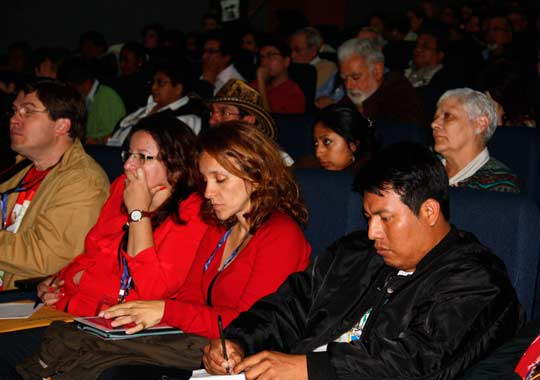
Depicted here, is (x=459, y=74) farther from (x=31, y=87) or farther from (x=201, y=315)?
(x=201, y=315)

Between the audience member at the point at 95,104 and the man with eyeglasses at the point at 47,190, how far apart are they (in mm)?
3013

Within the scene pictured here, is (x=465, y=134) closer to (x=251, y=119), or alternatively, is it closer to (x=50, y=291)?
(x=251, y=119)

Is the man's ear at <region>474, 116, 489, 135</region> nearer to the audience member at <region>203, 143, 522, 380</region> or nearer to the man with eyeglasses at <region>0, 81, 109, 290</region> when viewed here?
the audience member at <region>203, 143, 522, 380</region>

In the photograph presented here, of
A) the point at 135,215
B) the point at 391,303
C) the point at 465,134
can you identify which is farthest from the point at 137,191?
the point at 465,134

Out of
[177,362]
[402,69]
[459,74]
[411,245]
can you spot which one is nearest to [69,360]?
[177,362]

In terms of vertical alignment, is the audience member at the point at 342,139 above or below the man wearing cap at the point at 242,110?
below

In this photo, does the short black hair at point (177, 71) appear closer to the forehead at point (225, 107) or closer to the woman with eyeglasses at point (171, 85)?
the woman with eyeglasses at point (171, 85)

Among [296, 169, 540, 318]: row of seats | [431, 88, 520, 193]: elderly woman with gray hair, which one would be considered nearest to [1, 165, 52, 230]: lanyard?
[296, 169, 540, 318]: row of seats

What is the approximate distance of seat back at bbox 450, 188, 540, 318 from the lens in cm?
222

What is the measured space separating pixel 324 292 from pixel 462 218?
0.49m

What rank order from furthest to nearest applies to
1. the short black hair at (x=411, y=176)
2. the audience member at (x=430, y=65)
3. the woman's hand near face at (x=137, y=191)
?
the audience member at (x=430, y=65)
the woman's hand near face at (x=137, y=191)
the short black hair at (x=411, y=176)

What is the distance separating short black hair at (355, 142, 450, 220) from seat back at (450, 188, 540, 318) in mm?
254

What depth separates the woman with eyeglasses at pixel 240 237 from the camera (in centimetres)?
236

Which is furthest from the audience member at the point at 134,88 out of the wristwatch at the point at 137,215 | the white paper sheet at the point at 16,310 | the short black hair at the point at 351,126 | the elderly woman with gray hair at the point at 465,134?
the wristwatch at the point at 137,215
